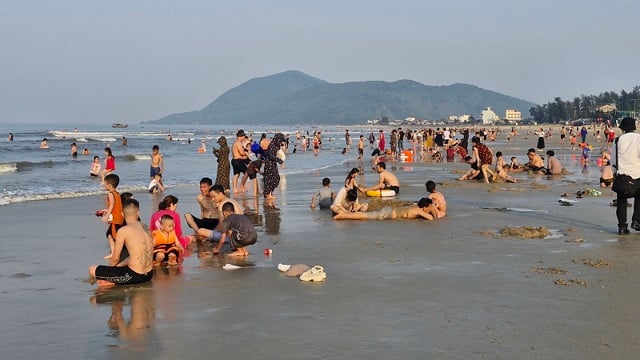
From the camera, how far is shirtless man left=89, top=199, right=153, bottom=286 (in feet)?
25.7

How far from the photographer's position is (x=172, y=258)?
9164mm

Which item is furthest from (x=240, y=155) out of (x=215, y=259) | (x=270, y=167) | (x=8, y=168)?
(x=8, y=168)

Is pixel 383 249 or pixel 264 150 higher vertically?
pixel 264 150

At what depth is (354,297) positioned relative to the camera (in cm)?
724

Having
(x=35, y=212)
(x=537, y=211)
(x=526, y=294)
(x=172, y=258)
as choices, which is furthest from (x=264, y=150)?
(x=526, y=294)

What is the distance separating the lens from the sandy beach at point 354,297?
5.63m

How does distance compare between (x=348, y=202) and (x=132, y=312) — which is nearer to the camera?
(x=132, y=312)

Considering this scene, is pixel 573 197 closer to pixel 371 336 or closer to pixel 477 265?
pixel 477 265

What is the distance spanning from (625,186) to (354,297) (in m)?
5.48

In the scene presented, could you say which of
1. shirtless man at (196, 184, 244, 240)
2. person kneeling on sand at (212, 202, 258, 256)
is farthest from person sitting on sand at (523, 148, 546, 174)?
person kneeling on sand at (212, 202, 258, 256)

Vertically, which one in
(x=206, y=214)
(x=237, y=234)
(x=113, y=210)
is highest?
(x=113, y=210)

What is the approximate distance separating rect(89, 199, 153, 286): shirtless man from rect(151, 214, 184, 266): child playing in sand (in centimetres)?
89

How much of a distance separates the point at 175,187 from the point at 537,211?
41.5 feet

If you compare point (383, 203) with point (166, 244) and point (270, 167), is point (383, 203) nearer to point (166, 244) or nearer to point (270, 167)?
point (270, 167)
